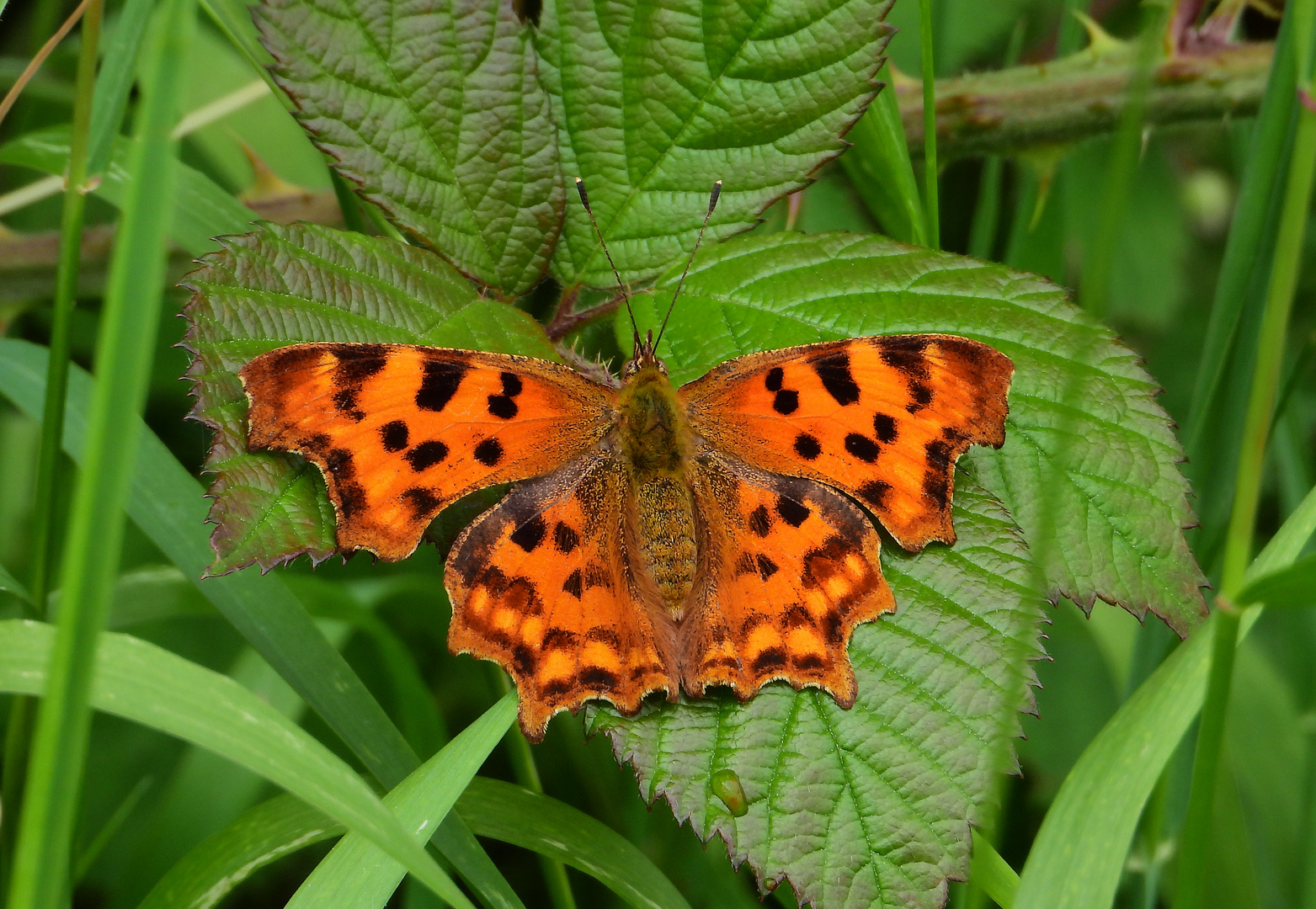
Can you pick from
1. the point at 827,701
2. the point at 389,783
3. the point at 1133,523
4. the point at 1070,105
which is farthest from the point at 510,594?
the point at 1070,105

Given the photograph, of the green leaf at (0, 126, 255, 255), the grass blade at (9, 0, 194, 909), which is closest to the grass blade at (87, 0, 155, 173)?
the green leaf at (0, 126, 255, 255)

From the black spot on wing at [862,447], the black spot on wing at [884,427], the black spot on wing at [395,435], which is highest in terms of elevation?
the black spot on wing at [884,427]

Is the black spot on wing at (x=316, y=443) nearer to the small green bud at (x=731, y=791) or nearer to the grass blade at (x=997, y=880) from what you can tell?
the small green bud at (x=731, y=791)

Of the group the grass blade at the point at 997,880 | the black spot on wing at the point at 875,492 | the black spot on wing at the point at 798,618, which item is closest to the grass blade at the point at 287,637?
the black spot on wing at the point at 798,618

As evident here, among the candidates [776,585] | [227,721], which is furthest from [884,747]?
[227,721]

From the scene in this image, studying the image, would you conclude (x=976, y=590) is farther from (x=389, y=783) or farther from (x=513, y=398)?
(x=389, y=783)

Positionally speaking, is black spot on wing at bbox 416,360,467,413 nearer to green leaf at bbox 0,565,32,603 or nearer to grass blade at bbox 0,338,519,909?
grass blade at bbox 0,338,519,909
